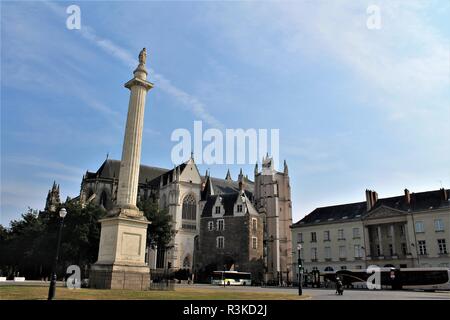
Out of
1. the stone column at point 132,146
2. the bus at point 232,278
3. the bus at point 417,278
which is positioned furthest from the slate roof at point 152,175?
the stone column at point 132,146

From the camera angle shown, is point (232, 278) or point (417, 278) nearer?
point (417, 278)

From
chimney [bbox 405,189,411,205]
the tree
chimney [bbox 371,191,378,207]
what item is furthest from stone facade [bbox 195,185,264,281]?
chimney [bbox 405,189,411,205]

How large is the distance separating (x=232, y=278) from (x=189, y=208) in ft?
58.6

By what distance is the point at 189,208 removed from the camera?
216 feet

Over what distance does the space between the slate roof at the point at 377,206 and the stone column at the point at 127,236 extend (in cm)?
3952

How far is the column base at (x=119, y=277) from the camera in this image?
19984 mm

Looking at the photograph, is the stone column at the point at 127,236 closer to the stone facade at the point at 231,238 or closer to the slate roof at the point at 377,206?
the stone facade at the point at 231,238

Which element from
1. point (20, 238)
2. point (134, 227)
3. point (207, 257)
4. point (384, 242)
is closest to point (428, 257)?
point (384, 242)

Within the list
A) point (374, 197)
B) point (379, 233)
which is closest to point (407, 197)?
point (374, 197)

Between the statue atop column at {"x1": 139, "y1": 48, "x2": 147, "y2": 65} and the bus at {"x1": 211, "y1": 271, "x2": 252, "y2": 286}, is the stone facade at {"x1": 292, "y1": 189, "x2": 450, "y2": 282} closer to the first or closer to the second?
the bus at {"x1": 211, "y1": 271, "x2": 252, "y2": 286}

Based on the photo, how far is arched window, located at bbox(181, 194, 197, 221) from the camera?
65.0 meters

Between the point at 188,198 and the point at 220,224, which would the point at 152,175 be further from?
the point at 220,224

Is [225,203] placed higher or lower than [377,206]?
higher
